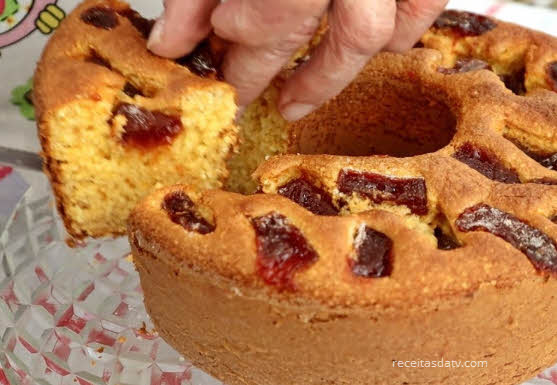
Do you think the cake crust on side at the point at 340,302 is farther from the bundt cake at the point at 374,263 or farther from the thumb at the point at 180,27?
the thumb at the point at 180,27

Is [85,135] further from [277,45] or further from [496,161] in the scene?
[496,161]

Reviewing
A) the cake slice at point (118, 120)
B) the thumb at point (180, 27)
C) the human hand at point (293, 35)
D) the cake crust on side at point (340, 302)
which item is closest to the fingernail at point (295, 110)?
the human hand at point (293, 35)

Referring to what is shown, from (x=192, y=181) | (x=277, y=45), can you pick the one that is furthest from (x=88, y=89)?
(x=277, y=45)

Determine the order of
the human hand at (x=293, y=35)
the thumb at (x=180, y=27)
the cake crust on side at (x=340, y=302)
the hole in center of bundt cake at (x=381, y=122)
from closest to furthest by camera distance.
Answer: the cake crust on side at (x=340, y=302)
the human hand at (x=293, y=35)
the thumb at (x=180, y=27)
the hole in center of bundt cake at (x=381, y=122)

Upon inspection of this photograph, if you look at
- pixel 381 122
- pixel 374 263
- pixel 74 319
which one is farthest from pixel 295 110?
pixel 74 319

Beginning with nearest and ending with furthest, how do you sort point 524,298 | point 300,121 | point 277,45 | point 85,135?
point 524,298 < point 277,45 < point 85,135 < point 300,121

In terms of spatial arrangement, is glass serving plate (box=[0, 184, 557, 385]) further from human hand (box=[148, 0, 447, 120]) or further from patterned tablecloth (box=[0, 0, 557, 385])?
human hand (box=[148, 0, 447, 120])

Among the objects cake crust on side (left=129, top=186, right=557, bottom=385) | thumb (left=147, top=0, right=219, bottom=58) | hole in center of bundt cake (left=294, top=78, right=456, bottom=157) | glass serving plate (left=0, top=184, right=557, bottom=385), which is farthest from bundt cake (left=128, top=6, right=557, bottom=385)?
thumb (left=147, top=0, right=219, bottom=58)
